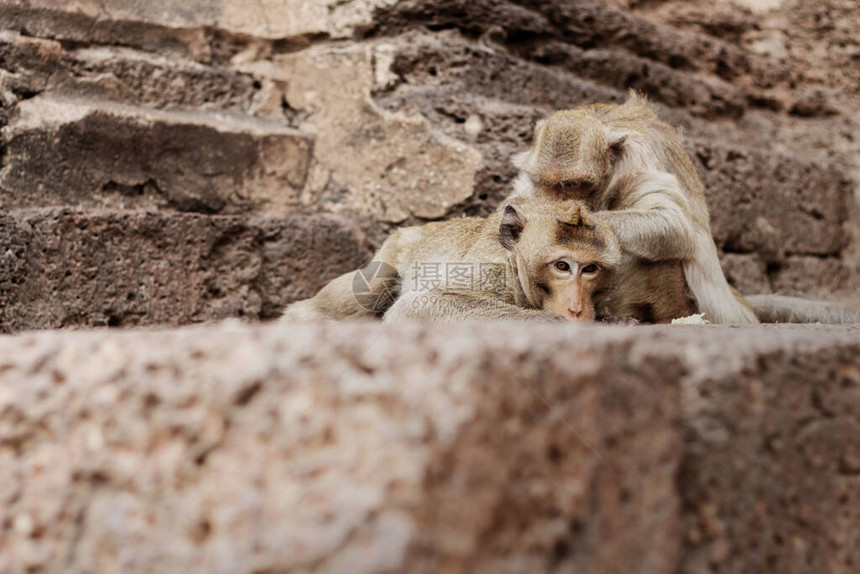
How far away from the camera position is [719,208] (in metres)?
5.72

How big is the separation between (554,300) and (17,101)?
276cm

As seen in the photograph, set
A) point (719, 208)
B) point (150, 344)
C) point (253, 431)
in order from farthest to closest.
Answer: point (719, 208) < point (150, 344) < point (253, 431)

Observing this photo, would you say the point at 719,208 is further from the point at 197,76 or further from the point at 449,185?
the point at 197,76

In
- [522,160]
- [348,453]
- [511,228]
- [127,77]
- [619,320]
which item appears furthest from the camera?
[127,77]

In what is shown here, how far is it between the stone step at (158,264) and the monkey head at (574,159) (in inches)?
50.8

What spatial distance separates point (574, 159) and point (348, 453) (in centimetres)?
290

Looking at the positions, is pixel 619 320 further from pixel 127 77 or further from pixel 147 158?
pixel 127 77

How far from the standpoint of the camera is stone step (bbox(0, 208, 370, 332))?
390cm

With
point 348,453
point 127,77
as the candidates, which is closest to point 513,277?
point 127,77

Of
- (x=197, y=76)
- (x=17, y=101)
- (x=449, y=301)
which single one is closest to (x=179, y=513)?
(x=449, y=301)

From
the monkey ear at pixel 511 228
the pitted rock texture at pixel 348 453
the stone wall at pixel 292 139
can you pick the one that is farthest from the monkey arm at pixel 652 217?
the pitted rock texture at pixel 348 453

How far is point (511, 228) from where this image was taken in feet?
12.3

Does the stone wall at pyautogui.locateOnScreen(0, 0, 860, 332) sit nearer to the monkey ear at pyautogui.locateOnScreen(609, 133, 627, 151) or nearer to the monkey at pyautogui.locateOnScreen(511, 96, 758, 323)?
the monkey at pyautogui.locateOnScreen(511, 96, 758, 323)

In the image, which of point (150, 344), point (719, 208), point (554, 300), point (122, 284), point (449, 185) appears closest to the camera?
point (150, 344)
